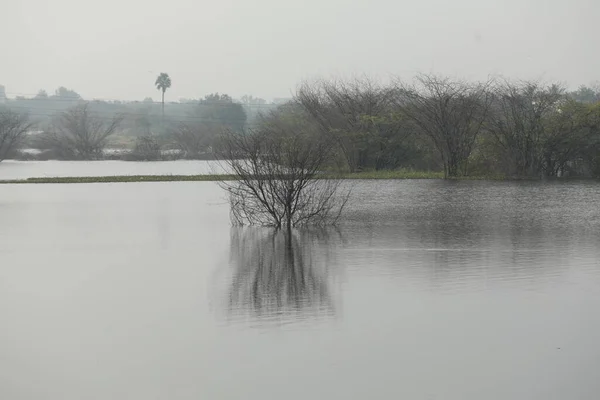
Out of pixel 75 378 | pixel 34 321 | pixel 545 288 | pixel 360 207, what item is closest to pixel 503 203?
pixel 360 207

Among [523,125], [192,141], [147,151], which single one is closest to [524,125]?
[523,125]

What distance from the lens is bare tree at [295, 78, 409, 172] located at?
127 ft

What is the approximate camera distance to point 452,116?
1409 inches

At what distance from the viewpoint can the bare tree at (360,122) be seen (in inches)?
1524

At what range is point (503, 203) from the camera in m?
23.1

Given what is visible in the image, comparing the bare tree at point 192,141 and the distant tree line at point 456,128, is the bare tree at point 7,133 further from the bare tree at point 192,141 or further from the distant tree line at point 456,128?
the distant tree line at point 456,128

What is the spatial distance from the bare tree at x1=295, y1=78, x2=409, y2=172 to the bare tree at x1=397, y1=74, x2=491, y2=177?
1941 mm

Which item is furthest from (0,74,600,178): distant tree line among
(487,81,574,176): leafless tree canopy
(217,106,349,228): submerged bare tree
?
(217,106,349,228): submerged bare tree

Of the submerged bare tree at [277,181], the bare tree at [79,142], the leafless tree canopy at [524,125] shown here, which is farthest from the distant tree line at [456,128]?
the bare tree at [79,142]

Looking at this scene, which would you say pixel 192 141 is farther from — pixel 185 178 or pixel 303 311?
pixel 303 311

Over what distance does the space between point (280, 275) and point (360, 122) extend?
2802 centimetres

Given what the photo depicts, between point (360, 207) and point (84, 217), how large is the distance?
6988 millimetres

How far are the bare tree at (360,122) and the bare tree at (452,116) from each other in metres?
1.94

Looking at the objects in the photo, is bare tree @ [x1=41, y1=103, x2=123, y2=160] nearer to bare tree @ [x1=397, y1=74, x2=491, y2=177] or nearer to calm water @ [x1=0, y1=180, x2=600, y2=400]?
bare tree @ [x1=397, y1=74, x2=491, y2=177]
